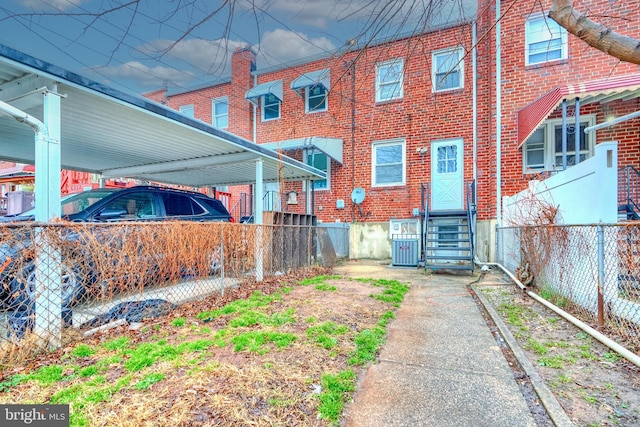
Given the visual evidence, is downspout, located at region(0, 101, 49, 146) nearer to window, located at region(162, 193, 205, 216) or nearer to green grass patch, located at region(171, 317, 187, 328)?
green grass patch, located at region(171, 317, 187, 328)

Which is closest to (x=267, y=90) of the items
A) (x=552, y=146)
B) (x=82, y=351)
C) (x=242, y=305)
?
(x=552, y=146)

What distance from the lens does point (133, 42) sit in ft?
8.07

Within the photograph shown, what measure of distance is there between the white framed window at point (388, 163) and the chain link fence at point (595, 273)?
18.6ft

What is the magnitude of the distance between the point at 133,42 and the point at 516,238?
25.1 feet

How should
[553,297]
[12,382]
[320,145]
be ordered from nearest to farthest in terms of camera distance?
[12,382] → [553,297] → [320,145]

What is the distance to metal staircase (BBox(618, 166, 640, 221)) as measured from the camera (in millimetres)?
7125

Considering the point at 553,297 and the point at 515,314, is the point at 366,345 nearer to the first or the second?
the point at 515,314

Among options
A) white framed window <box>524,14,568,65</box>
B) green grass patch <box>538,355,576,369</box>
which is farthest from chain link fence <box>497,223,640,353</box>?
white framed window <box>524,14,568,65</box>

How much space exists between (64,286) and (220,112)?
12138mm

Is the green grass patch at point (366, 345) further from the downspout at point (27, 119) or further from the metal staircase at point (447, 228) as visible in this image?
the metal staircase at point (447, 228)

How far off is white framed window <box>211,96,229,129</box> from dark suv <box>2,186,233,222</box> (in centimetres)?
791

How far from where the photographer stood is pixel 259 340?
332cm

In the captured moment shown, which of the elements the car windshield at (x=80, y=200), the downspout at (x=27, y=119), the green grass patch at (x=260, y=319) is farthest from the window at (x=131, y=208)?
the green grass patch at (x=260, y=319)

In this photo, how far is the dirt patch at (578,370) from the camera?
221 centimetres
